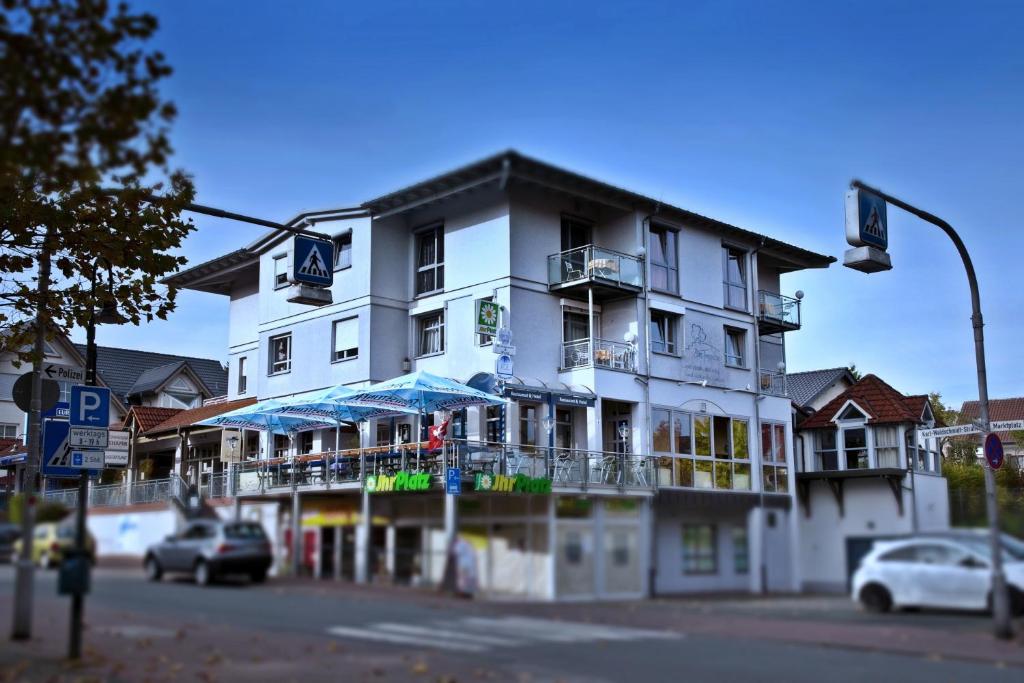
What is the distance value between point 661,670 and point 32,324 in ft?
39.8

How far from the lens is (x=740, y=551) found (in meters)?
9.69

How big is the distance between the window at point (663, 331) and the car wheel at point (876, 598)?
2253 cm

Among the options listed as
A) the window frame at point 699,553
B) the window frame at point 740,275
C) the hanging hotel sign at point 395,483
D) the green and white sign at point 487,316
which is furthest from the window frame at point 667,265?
the window frame at point 699,553

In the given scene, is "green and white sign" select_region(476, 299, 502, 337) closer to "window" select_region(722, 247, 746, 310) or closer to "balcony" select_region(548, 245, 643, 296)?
"balcony" select_region(548, 245, 643, 296)

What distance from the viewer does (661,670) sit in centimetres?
1109

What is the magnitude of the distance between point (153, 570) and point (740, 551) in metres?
4.91

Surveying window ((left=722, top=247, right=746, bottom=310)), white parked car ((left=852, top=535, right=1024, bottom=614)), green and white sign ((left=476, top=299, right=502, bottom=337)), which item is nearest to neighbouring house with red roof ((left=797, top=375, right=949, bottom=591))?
white parked car ((left=852, top=535, right=1024, bottom=614))

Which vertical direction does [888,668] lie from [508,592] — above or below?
below

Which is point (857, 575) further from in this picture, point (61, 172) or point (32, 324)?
point (32, 324)

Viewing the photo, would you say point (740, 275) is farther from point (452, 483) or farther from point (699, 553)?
point (699, 553)

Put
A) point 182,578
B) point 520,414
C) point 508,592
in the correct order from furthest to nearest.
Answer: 1. point 520,414
2. point 182,578
3. point 508,592

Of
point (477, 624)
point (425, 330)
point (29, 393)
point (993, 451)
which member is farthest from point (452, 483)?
point (425, 330)

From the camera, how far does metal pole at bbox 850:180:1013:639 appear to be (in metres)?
9.72

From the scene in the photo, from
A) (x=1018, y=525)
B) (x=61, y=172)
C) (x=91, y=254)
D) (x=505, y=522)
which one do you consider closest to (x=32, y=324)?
(x=91, y=254)
